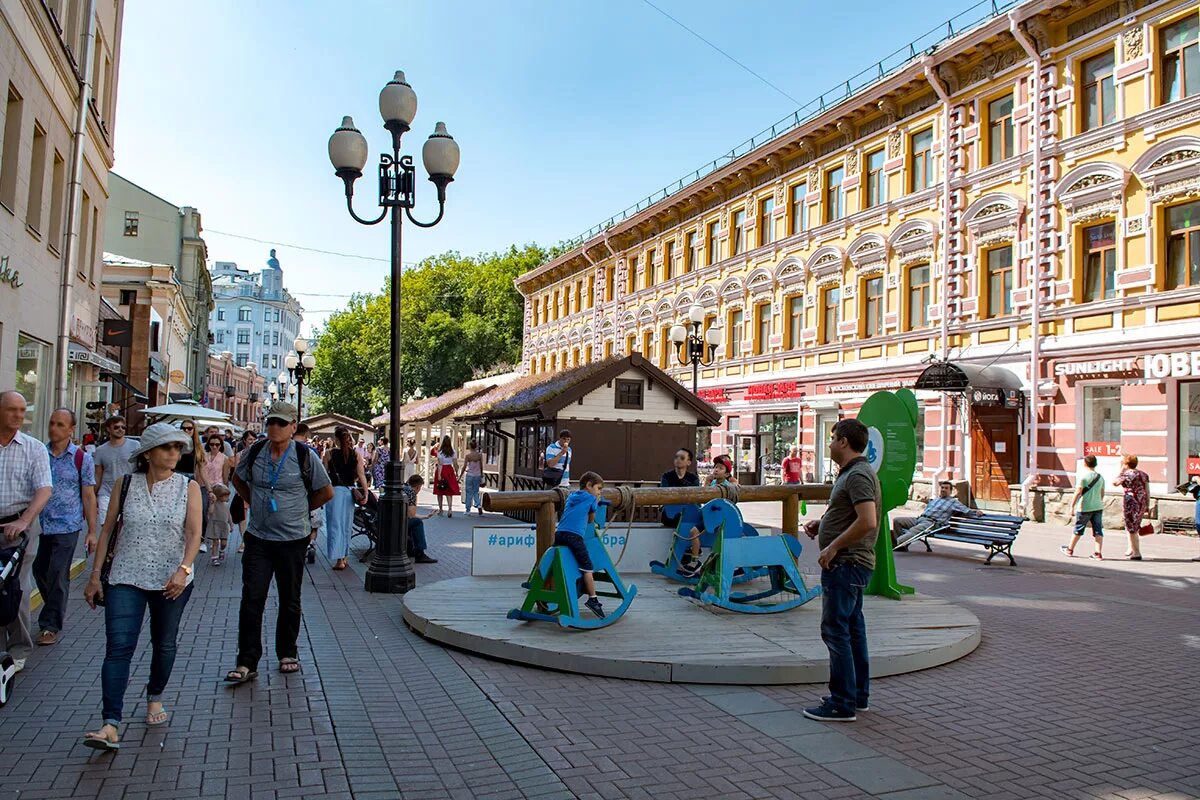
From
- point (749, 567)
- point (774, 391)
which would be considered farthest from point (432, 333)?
point (749, 567)

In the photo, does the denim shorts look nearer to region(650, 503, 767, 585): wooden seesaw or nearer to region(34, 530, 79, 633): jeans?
region(650, 503, 767, 585): wooden seesaw

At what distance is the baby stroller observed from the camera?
16.5 ft

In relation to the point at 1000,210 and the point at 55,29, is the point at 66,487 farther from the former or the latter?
the point at 1000,210

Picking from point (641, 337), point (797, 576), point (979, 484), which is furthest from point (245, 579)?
point (641, 337)

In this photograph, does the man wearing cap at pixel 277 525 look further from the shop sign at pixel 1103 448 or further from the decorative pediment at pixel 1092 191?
the decorative pediment at pixel 1092 191

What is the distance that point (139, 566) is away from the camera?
461 cm

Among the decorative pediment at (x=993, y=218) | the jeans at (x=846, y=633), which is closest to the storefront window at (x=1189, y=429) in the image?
the decorative pediment at (x=993, y=218)

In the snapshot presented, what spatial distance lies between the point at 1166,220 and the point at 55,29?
1968 cm

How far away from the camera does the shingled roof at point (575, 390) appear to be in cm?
1969

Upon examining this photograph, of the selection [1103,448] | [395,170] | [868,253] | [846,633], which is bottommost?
[846,633]

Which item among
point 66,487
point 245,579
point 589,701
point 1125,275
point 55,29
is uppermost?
point 55,29

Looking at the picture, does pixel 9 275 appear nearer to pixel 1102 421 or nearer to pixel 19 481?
pixel 19 481

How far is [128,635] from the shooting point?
4.58 meters

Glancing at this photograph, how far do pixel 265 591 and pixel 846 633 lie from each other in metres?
3.73
